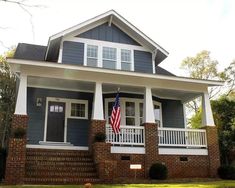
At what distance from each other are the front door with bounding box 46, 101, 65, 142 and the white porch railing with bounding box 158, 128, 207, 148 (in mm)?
4654

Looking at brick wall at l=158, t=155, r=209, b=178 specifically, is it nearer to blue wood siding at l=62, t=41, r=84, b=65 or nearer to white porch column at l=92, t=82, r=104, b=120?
white porch column at l=92, t=82, r=104, b=120

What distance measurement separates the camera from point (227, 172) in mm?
13391

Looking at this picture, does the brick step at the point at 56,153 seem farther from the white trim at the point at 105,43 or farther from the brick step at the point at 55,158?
the white trim at the point at 105,43

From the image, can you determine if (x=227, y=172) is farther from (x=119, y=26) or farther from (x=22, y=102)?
(x=22, y=102)

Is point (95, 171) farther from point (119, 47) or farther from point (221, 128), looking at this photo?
point (221, 128)

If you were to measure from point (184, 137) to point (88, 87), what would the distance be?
513cm

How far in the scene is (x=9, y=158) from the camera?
434 inches

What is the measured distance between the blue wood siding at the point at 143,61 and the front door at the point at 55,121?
4.36 meters

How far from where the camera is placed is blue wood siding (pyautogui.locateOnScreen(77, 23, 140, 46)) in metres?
15.8

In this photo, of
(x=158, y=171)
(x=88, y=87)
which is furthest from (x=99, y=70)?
(x=158, y=171)

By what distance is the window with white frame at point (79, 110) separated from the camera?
50.1ft

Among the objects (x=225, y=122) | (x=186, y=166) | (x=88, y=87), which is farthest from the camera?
(x=225, y=122)

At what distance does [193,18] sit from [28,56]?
38.6 ft

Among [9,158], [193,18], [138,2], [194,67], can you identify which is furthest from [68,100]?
[194,67]
